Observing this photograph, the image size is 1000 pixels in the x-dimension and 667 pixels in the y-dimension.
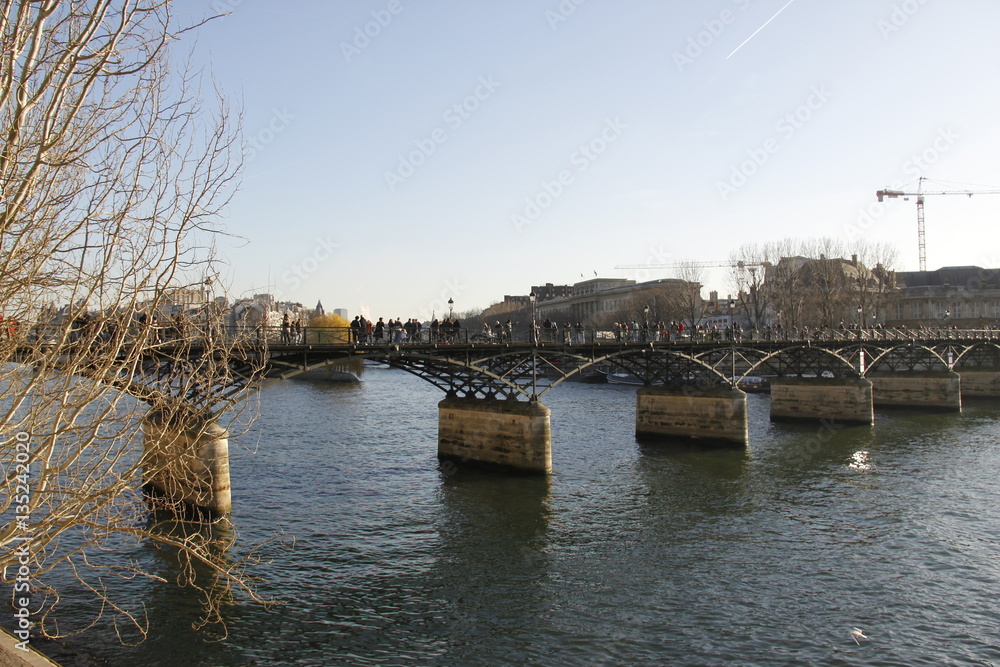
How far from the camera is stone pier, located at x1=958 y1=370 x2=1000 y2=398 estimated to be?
56969 mm

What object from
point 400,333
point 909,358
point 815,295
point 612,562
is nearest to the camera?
point 612,562

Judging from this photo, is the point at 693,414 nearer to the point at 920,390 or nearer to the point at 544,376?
the point at 544,376

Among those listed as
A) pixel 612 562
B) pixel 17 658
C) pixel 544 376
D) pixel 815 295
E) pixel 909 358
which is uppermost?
pixel 815 295

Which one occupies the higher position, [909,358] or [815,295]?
[815,295]

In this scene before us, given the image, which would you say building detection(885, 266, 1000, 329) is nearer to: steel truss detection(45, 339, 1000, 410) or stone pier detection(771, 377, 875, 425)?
steel truss detection(45, 339, 1000, 410)

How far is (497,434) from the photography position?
93.2ft

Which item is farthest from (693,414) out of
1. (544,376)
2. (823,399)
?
(823,399)

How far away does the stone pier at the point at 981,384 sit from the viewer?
187 feet

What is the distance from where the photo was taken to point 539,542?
766 inches

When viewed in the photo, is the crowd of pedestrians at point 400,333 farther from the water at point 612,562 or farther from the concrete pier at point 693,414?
the concrete pier at point 693,414

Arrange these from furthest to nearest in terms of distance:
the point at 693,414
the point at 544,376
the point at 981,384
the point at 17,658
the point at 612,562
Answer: the point at 981,384
the point at 544,376
the point at 693,414
the point at 612,562
the point at 17,658

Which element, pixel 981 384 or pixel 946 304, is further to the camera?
pixel 946 304

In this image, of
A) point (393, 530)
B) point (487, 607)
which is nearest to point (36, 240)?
point (487, 607)

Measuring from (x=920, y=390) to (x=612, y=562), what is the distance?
42246 mm
